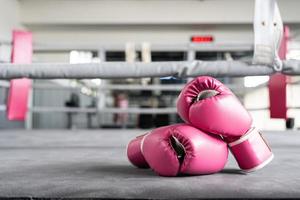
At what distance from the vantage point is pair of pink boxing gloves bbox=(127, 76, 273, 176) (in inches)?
36.9

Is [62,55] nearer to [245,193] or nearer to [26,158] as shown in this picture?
[26,158]

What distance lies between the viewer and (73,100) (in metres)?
6.70

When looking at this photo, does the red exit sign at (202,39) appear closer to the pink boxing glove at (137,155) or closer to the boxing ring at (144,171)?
the boxing ring at (144,171)

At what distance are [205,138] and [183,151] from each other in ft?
0.22

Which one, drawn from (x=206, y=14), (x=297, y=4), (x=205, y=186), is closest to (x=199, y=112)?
(x=205, y=186)

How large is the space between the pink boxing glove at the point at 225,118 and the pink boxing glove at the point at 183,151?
38 millimetres

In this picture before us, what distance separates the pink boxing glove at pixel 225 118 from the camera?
968 millimetres

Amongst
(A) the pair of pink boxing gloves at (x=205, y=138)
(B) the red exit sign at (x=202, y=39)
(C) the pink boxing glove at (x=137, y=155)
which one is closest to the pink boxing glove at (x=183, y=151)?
(A) the pair of pink boxing gloves at (x=205, y=138)

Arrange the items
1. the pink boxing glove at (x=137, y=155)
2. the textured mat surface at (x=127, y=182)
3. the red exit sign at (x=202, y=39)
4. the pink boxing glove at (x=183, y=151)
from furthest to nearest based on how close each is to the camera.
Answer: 1. the red exit sign at (x=202, y=39)
2. the pink boxing glove at (x=137, y=155)
3. the pink boxing glove at (x=183, y=151)
4. the textured mat surface at (x=127, y=182)

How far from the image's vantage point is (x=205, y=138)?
0.97m

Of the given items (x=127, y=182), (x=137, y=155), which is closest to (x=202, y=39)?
(x=137, y=155)

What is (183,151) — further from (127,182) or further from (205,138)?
(127,182)

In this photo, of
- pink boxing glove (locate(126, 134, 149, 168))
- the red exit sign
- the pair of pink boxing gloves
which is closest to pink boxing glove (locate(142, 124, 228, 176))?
the pair of pink boxing gloves

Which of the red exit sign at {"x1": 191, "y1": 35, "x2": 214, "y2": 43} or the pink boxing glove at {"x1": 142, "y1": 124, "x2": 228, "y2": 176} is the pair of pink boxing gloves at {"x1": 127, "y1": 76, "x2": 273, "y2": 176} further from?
the red exit sign at {"x1": 191, "y1": 35, "x2": 214, "y2": 43}
